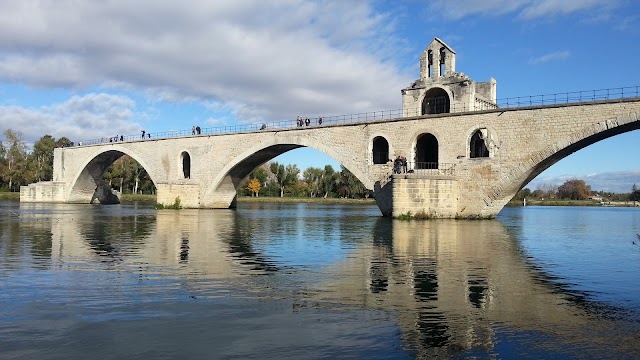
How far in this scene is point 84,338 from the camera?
747 cm

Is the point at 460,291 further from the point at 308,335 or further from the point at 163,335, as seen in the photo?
the point at 163,335

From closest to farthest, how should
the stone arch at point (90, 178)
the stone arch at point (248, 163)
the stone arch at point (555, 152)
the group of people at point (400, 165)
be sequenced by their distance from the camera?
the stone arch at point (555, 152), the group of people at point (400, 165), the stone arch at point (248, 163), the stone arch at point (90, 178)

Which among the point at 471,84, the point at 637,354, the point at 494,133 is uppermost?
the point at 471,84

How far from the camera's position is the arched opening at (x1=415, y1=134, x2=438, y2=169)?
39500mm

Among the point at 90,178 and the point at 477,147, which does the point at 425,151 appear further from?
the point at 90,178

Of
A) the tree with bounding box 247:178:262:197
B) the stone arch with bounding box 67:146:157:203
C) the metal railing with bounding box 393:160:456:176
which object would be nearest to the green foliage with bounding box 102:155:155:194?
the tree with bounding box 247:178:262:197

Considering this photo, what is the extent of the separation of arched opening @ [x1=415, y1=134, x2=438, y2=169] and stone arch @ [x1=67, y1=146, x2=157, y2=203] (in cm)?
4049

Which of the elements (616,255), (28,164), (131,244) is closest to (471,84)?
(616,255)

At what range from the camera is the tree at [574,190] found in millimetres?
129000

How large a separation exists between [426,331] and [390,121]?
32.0m

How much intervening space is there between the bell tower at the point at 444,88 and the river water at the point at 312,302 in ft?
67.5

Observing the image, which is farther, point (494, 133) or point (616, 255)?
point (494, 133)

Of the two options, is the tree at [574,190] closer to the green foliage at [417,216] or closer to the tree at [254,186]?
the tree at [254,186]

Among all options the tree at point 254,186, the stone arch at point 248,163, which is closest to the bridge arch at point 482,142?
the stone arch at point 248,163
